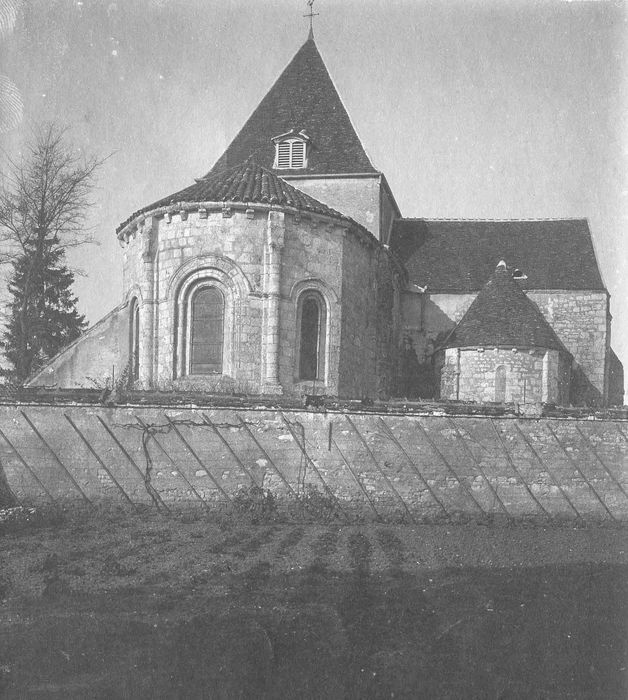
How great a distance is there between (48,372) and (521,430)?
1253 centimetres

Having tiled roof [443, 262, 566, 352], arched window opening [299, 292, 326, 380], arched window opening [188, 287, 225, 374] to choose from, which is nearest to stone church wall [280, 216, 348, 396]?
arched window opening [299, 292, 326, 380]

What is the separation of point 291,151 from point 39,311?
1540cm

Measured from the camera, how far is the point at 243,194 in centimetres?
1820

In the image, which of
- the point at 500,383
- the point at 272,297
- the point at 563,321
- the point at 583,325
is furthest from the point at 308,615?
the point at 583,325

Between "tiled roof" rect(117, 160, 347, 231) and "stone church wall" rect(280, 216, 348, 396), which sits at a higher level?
"tiled roof" rect(117, 160, 347, 231)

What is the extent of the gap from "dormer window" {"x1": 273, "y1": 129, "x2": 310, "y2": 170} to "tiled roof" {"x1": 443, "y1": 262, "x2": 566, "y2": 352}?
7906 millimetres

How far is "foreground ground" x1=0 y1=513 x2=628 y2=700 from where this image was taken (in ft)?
19.0

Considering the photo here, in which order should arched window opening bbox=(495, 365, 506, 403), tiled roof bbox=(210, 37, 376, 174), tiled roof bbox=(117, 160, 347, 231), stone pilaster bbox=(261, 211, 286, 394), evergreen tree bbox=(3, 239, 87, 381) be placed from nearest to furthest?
stone pilaster bbox=(261, 211, 286, 394) → tiled roof bbox=(117, 160, 347, 231) → arched window opening bbox=(495, 365, 506, 403) → tiled roof bbox=(210, 37, 376, 174) → evergreen tree bbox=(3, 239, 87, 381)

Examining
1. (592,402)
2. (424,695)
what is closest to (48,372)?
(424,695)

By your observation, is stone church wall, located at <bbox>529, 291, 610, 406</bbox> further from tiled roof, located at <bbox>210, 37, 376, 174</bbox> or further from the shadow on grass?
the shadow on grass

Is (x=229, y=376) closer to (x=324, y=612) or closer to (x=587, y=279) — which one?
(x=324, y=612)

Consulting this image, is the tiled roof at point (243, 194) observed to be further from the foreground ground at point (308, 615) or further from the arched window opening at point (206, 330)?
the foreground ground at point (308, 615)

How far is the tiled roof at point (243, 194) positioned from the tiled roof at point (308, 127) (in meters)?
5.91

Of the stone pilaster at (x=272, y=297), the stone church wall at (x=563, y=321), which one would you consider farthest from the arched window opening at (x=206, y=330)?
the stone church wall at (x=563, y=321)
